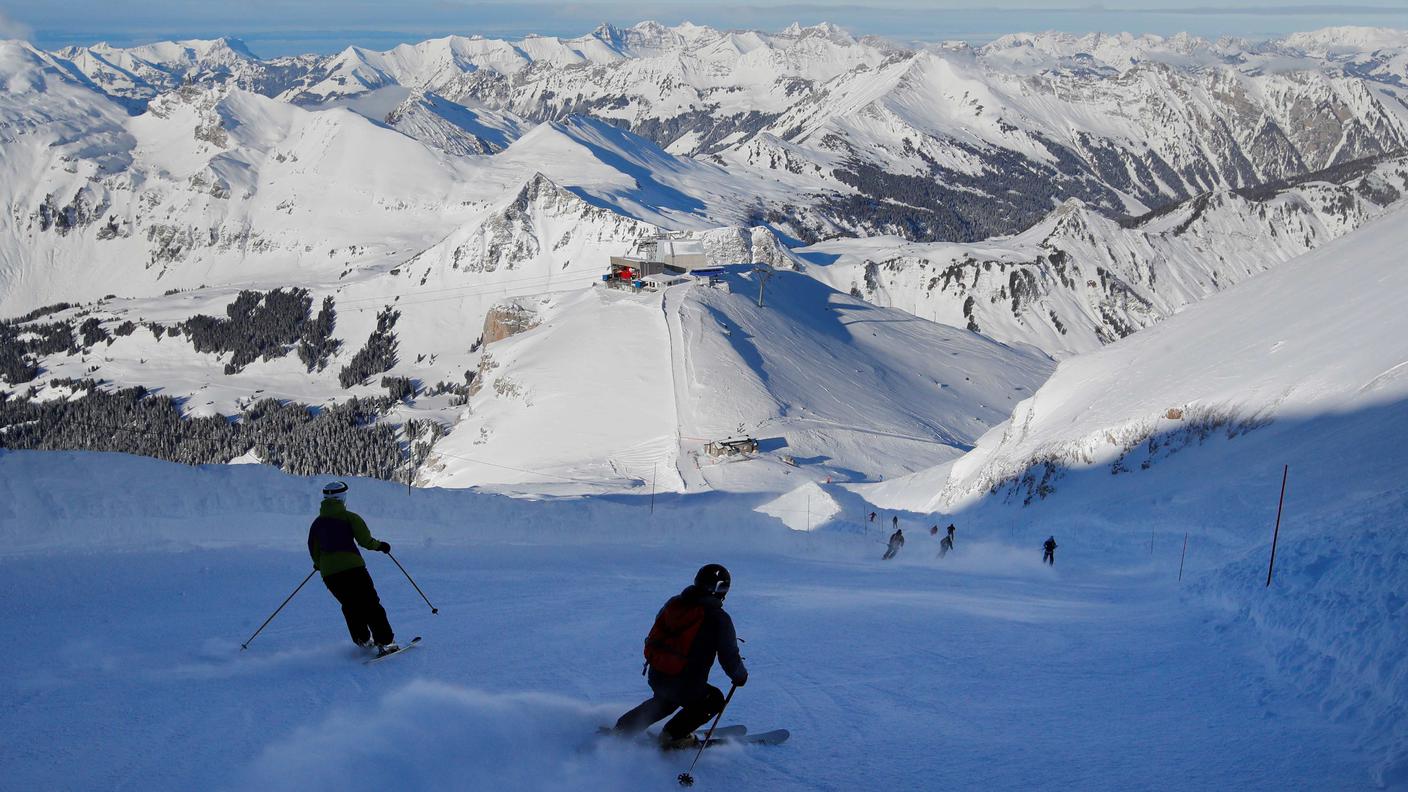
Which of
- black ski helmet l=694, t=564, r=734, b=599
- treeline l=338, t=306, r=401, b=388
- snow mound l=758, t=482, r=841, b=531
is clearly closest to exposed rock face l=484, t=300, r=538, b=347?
treeline l=338, t=306, r=401, b=388

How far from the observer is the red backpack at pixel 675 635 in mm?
7707

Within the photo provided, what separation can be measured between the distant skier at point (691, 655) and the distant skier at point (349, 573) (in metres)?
3.86

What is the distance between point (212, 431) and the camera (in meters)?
136

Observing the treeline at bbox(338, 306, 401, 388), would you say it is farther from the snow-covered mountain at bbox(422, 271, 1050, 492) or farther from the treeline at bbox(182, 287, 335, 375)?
the snow-covered mountain at bbox(422, 271, 1050, 492)

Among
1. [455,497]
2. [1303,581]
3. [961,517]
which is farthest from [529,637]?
[961,517]

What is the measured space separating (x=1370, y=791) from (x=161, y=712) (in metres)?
10.6

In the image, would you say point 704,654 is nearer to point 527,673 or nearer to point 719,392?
point 527,673

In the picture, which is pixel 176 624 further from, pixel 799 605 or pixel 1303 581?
pixel 1303 581

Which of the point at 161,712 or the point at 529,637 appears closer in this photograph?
the point at 161,712

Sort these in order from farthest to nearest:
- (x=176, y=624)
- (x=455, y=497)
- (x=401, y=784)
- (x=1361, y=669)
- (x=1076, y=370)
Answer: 1. (x=1076, y=370)
2. (x=455, y=497)
3. (x=176, y=624)
4. (x=1361, y=669)
5. (x=401, y=784)

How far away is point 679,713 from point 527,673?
2586mm

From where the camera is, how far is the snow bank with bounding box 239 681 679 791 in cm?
732

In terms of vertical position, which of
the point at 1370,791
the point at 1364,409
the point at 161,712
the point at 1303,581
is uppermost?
the point at 1364,409

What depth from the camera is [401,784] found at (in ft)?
23.7
